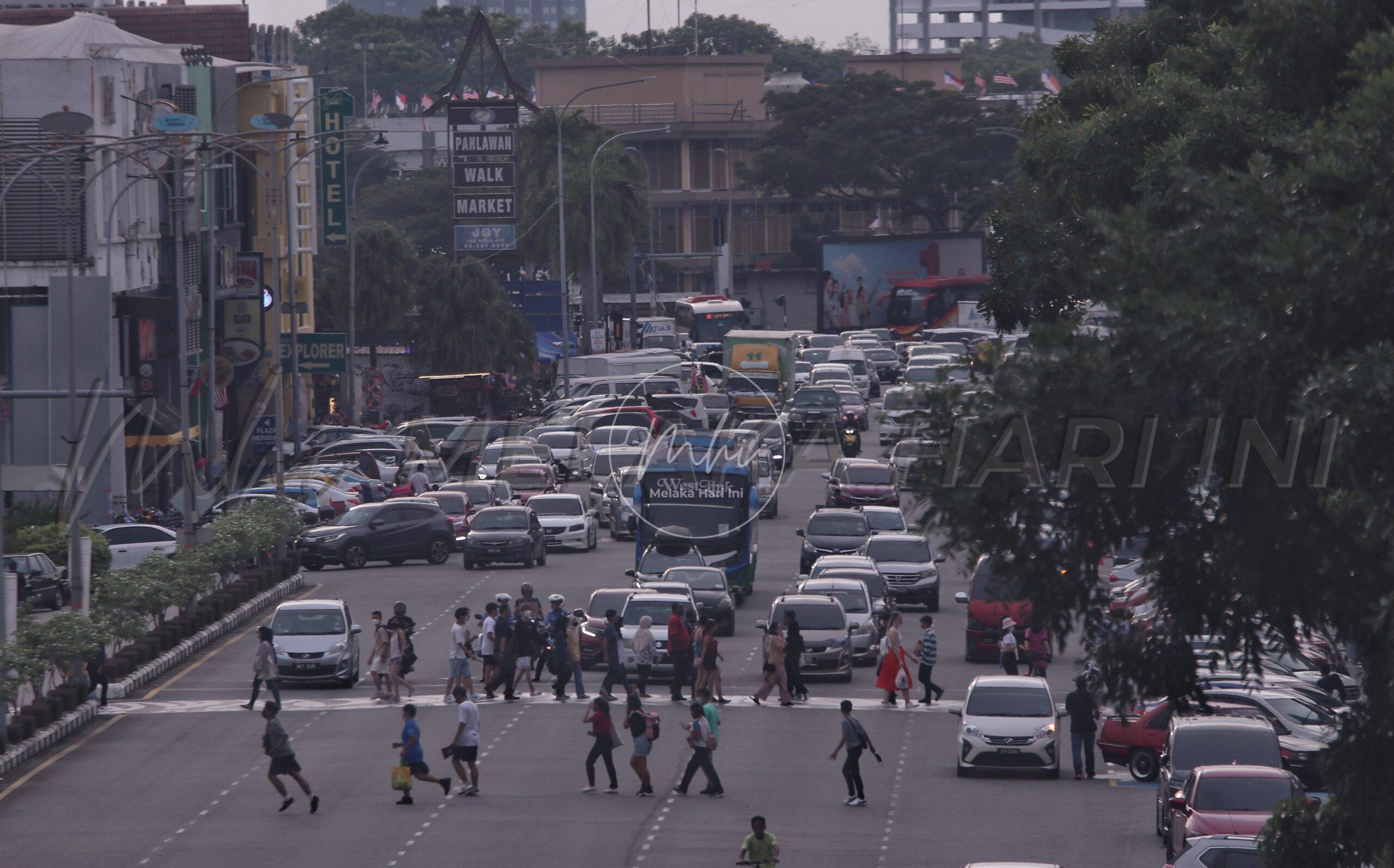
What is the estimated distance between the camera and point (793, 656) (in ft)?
88.3

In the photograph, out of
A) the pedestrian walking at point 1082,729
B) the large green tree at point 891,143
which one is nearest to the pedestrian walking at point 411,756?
the pedestrian walking at point 1082,729

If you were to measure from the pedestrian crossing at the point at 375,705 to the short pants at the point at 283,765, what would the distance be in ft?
21.5

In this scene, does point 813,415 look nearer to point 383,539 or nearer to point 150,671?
point 383,539

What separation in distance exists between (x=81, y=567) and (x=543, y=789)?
12.3m

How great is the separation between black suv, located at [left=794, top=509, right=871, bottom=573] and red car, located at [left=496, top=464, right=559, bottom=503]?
10.5 m

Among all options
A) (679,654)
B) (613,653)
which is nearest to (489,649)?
(613,653)

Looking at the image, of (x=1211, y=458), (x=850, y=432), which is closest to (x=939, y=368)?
(x=1211, y=458)

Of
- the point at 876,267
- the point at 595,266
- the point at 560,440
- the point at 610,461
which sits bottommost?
the point at 610,461

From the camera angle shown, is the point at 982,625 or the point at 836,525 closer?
the point at 982,625

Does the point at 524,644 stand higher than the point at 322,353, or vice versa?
the point at 322,353

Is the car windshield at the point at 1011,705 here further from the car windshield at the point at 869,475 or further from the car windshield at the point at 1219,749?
the car windshield at the point at 869,475

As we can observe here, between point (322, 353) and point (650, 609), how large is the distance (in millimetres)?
33235

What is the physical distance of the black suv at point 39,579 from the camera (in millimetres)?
34906

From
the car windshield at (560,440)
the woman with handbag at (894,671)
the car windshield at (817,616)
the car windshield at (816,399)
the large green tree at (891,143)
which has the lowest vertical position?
the woman with handbag at (894,671)
